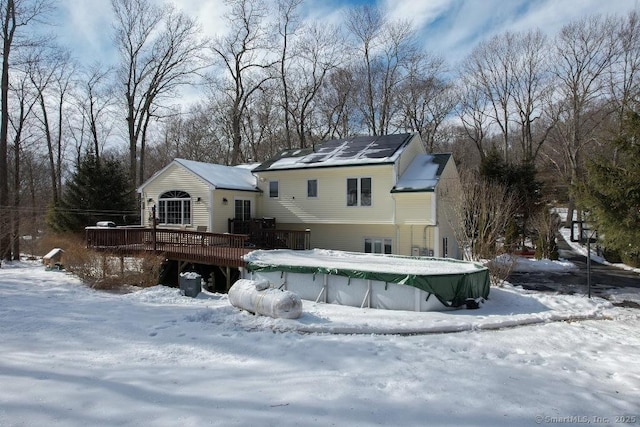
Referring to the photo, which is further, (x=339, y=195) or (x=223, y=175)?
(x=223, y=175)

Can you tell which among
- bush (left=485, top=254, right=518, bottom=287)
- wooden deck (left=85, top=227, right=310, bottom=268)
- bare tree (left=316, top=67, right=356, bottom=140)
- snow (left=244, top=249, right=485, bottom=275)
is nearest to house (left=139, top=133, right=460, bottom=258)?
wooden deck (left=85, top=227, right=310, bottom=268)

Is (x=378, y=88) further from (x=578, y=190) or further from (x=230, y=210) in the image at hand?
(x=578, y=190)

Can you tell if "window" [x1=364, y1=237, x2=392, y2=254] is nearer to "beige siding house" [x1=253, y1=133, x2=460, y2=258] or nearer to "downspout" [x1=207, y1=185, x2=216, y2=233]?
"beige siding house" [x1=253, y1=133, x2=460, y2=258]

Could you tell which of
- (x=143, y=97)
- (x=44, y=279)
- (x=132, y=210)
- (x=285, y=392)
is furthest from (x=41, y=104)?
(x=285, y=392)

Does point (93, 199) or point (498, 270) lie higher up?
point (93, 199)

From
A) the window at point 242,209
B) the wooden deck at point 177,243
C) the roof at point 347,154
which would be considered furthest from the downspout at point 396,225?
the window at point 242,209

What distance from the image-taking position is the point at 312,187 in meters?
19.2

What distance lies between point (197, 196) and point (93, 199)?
9.10 m

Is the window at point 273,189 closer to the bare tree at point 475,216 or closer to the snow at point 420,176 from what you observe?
the snow at point 420,176

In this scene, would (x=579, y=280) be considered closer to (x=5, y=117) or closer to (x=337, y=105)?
(x=337, y=105)

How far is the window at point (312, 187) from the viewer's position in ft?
62.5

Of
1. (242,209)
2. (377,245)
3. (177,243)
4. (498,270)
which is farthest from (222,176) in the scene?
(498,270)

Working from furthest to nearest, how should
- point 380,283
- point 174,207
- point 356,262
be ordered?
point 174,207, point 356,262, point 380,283

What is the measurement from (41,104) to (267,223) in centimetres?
2532
